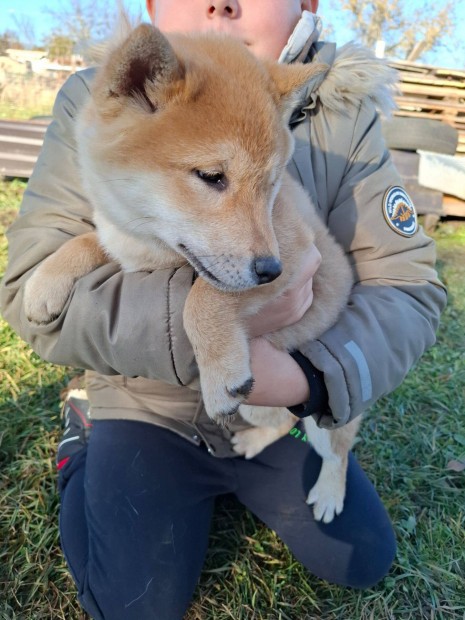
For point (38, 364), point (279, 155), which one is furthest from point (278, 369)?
point (38, 364)

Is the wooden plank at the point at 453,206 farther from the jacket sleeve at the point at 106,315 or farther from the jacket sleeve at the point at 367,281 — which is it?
the jacket sleeve at the point at 106,315

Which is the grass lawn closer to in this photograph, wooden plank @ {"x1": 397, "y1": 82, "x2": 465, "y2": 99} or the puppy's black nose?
the puppy's black nose

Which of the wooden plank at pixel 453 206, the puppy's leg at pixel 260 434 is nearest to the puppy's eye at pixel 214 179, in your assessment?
the puppy's leg at pixel 260 434

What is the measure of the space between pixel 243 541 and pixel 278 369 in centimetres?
100

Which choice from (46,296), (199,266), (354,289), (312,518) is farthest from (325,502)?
(46,296)

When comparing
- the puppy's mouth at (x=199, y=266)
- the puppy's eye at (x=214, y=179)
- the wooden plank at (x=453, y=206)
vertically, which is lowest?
the wooden plank at (x=453, y=206)

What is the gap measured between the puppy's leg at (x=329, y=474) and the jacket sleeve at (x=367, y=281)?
343 millimetres

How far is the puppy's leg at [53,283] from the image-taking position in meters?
1.84

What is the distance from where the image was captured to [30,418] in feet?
9.17

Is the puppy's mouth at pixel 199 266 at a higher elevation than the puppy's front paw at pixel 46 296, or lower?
higher

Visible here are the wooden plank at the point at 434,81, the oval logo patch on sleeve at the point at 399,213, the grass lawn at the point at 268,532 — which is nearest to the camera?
the grass lawn at the point at 268,532

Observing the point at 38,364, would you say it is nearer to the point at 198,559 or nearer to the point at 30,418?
the point at 30,418

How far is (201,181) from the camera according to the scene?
5.08 feet

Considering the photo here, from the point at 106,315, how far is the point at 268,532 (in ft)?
4.56
